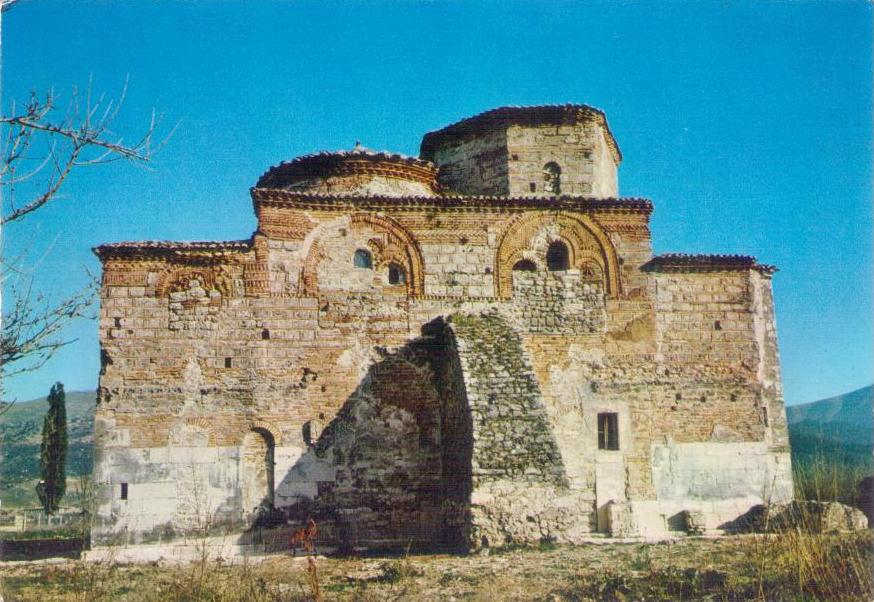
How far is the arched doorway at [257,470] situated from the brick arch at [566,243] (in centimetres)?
499

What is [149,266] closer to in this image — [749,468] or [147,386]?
[147,386]

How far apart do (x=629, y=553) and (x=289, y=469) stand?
5688 millimetres

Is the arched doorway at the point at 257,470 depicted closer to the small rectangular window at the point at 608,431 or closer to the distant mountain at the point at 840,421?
the small rectangular window at the point at 608,431

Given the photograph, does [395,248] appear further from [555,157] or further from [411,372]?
[555,157]

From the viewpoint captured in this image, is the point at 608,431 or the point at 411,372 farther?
the point at 608,431

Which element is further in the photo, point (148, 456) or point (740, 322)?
point (740, 322)

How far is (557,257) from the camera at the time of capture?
14.3m

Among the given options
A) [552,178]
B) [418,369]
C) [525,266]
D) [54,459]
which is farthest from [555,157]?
[54,459]

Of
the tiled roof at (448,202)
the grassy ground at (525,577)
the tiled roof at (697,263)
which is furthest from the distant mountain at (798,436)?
the grassy ground at (525,577)

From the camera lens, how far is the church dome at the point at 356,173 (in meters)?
15.2

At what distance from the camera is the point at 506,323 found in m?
12.9

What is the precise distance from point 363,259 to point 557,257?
12.2ft

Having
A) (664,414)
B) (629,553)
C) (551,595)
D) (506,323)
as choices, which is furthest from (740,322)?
(551,595)

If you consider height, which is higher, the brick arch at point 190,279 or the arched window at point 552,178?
the arched window at point 552,178
